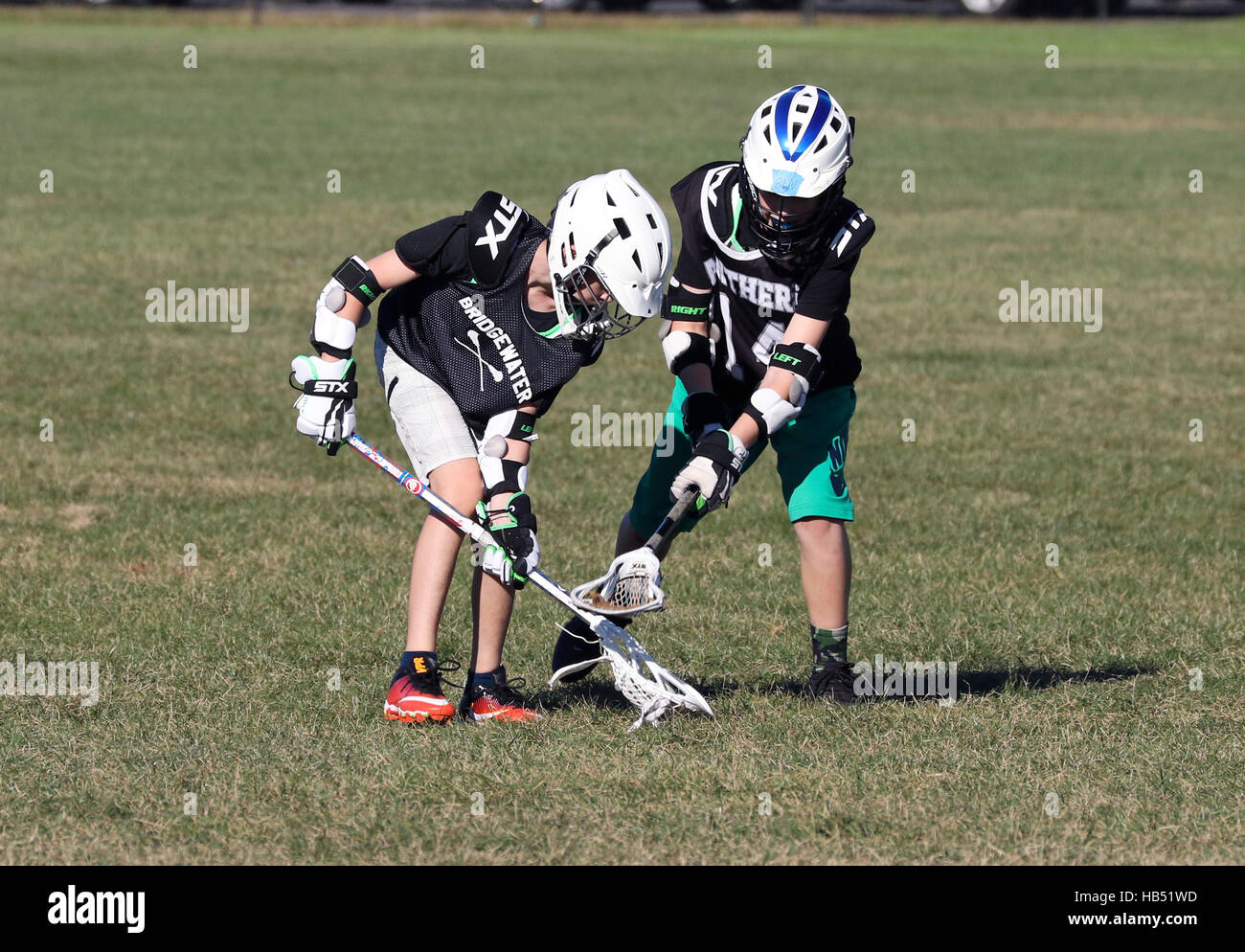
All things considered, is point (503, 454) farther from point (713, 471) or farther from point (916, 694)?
point (916, 694)

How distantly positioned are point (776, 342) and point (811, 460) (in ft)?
1.61

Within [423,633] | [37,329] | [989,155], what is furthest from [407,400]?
[989,155]

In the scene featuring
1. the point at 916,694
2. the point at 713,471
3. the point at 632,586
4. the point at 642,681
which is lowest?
the point at 916,694

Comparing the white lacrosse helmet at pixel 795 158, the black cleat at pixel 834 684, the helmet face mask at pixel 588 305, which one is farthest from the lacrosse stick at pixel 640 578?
the white lacrosse helmet at pixel 795 158

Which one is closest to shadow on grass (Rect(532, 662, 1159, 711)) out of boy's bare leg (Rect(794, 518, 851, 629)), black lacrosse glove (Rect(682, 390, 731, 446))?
boy's bare leg (Rect(794, 518, 851, 629))

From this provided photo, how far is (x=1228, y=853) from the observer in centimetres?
521

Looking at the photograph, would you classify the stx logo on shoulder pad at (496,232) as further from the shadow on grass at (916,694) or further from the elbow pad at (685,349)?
the shadow on grass at (916,694)

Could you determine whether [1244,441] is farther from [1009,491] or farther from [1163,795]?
[1163,795]

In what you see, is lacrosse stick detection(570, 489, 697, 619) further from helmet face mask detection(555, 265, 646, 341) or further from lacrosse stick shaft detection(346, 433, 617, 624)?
helmet face mask detection(555, 265, 646, 341)

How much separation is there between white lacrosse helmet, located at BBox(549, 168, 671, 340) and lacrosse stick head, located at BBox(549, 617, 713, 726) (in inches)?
Answer: 46.2

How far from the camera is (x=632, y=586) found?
6281mm

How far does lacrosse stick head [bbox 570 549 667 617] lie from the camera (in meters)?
6.22

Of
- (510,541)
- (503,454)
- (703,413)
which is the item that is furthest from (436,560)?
(703,413)

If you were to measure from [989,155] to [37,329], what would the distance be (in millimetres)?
17745
